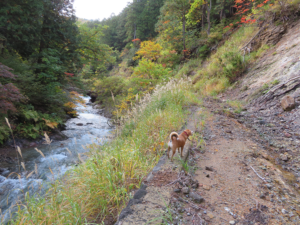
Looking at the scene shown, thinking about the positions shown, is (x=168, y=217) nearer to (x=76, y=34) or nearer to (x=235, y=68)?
(x=235, y=68)

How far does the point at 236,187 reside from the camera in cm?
165

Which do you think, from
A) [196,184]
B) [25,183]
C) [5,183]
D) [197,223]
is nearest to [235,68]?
[196,184]

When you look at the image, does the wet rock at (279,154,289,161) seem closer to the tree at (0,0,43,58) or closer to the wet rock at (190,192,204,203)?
the wet rock at (190,192,204,203)

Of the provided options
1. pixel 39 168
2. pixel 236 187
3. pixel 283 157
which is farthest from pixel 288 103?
pixel 39 168

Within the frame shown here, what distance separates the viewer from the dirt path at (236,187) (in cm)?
129

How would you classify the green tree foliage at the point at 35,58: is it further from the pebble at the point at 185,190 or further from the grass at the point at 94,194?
the pebble at the point at 185,190

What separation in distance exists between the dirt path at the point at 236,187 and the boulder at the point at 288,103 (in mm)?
1580

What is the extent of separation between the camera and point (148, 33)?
26969mm

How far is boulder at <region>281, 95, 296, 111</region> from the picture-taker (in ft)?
11.4

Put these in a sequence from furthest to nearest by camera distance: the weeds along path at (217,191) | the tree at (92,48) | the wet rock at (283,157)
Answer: the tree at (92,48)
the wet rock at (283,157)
the weeds along path at (217,191)

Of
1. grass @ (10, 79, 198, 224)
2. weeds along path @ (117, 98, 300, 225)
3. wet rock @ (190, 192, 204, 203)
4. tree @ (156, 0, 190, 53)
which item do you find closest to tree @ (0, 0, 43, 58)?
grass @ (10, 79, 198, 224)

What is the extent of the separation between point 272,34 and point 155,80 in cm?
575

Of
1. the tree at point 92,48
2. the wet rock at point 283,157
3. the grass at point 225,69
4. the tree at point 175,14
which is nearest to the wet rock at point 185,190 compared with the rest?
the wet rock at point 283,157

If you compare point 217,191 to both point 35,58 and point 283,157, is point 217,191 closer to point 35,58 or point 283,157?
point 283,157
